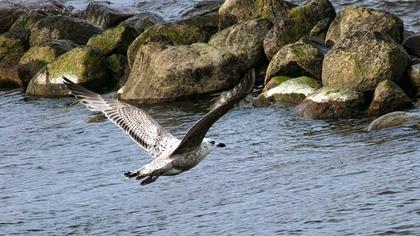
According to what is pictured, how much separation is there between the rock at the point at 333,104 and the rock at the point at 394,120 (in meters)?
0.89

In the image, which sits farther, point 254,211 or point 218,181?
point 218,181

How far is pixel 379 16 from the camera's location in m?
16.1

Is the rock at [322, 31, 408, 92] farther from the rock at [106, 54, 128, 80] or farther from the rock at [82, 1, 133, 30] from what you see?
the rock at [82, 1, 133, 30]

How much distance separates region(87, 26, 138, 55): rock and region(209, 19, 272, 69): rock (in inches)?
86.0

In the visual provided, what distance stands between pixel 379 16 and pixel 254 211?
21.4 feet

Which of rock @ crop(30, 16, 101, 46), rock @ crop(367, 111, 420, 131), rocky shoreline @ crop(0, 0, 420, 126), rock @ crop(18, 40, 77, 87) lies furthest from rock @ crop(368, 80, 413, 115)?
rock @ crop(30, 16, 101, 46)

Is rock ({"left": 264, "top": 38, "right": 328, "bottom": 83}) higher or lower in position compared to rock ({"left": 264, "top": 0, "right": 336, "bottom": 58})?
lower

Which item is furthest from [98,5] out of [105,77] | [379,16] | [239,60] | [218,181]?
[218,181]

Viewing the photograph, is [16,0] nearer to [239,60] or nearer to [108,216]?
[239,60]

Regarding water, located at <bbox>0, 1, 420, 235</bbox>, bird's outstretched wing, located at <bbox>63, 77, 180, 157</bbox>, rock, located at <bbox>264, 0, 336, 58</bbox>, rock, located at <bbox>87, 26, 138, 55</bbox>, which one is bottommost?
water, located at <bbox>0, 1, 420, 235</bbox>

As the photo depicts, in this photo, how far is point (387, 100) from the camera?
13.6m

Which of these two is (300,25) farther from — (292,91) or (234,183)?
(234,183)

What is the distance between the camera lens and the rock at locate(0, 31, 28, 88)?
19.6 metres

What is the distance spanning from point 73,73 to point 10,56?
3.02 meters
